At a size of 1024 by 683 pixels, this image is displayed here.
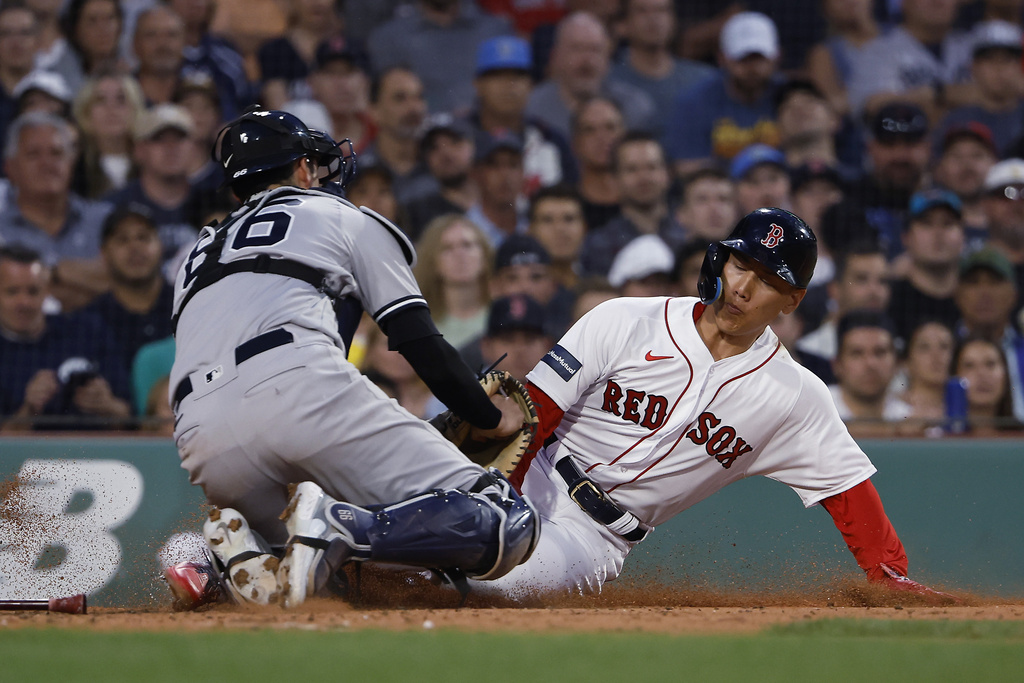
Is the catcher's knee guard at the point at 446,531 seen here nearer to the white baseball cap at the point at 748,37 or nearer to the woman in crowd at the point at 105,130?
the woman in crowd at the point at 105,130

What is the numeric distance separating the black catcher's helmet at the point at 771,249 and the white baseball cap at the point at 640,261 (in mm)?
2838

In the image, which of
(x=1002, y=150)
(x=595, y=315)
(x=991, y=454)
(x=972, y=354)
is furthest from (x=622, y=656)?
(x=1002, y=150)

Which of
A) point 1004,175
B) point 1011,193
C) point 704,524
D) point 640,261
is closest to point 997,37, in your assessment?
point 1004,175

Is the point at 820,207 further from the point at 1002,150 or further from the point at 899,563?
the point at 899,563

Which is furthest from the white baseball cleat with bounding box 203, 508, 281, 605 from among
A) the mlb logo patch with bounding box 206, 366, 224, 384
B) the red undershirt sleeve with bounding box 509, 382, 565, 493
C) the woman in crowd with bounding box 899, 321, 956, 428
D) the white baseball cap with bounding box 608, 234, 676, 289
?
the woman in crowd with bounding box 899, 321, 956, 428

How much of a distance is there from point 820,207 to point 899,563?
3.74 meters

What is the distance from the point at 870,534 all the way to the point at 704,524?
1.16 meters

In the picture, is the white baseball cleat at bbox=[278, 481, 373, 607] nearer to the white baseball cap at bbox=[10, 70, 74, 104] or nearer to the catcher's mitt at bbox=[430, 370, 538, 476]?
the catcher's mitt at bbox=[430, 370, 538, 476]

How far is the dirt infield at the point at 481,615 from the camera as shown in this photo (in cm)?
261

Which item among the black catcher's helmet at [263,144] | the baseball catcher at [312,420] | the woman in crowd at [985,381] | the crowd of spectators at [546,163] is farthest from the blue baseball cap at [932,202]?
the black catcher's helmet at [263,144]

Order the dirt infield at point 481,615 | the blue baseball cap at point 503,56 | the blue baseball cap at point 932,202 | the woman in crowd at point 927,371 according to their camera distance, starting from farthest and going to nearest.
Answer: the blue baseball cap at point 503,56
the blue baseball cap at point 932,202
the woman in crowd at point 927,371
the dirt infield at point 481,615

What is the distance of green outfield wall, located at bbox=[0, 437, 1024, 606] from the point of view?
450cm

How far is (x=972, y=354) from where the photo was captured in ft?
19.5

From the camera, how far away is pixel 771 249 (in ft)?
11.5
